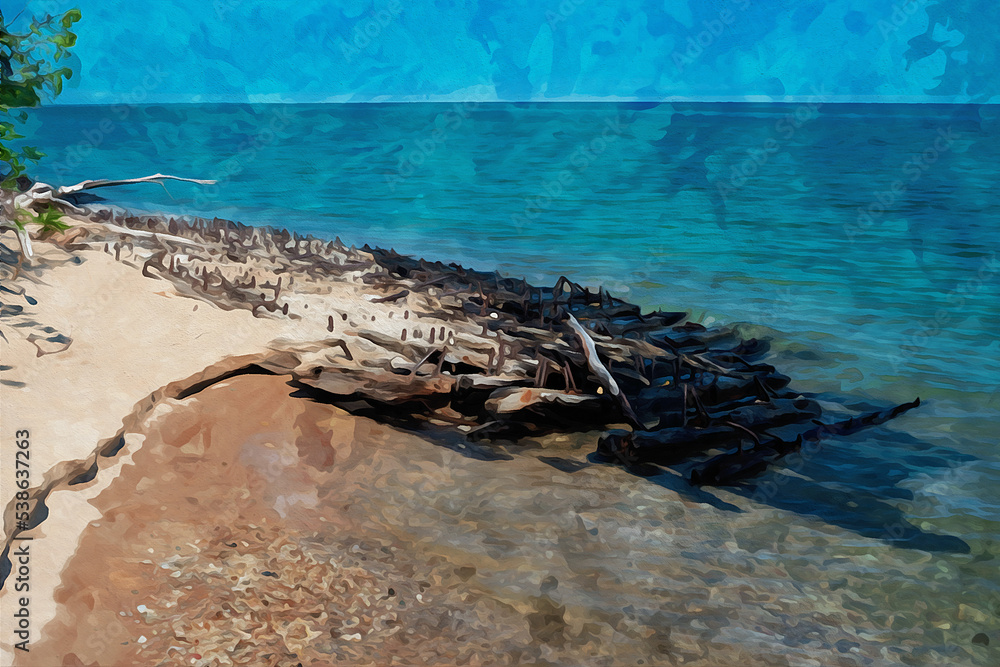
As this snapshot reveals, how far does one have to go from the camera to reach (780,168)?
3016 cm

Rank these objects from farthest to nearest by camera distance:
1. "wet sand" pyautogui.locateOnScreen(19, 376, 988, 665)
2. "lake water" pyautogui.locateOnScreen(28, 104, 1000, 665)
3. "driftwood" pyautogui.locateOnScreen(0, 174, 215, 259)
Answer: "driftwood" pyautogui.locateOnScreen(0, 174, 215, 259)
"lake water" pyautogui.locateOnScreen(28, 104, 1000, 665)
"wet sand" pyautogui.locateOnScreen(19, 376, 988, 665)

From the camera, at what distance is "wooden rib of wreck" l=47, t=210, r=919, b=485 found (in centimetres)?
523

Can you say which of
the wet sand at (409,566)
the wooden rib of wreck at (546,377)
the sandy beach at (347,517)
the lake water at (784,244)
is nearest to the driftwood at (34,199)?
the sandy beach at (347,517)

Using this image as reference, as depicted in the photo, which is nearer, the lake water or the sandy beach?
the sandy beach

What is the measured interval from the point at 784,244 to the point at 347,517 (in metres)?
14.5

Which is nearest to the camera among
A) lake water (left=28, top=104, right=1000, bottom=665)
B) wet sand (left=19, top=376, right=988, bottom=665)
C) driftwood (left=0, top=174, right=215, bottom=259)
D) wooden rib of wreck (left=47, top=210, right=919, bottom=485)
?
wet sand (left=19, top=376, right=988, bottom=665)

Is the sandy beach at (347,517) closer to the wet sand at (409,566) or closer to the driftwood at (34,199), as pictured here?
the wet sand at (409,566)

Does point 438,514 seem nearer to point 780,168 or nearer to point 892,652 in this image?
point 892,652

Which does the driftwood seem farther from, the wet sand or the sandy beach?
the wet sand

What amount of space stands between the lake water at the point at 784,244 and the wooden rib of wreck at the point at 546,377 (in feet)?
1.38

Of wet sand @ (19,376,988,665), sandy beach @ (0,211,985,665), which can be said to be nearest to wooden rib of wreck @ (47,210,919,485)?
sandy beach @ (0,211,985,665)

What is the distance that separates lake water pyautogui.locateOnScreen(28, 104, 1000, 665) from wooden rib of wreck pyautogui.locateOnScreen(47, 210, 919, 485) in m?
0.42

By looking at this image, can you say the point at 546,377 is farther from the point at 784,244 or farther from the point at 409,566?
the point at 784,244

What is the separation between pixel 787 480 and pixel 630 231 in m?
12.6
